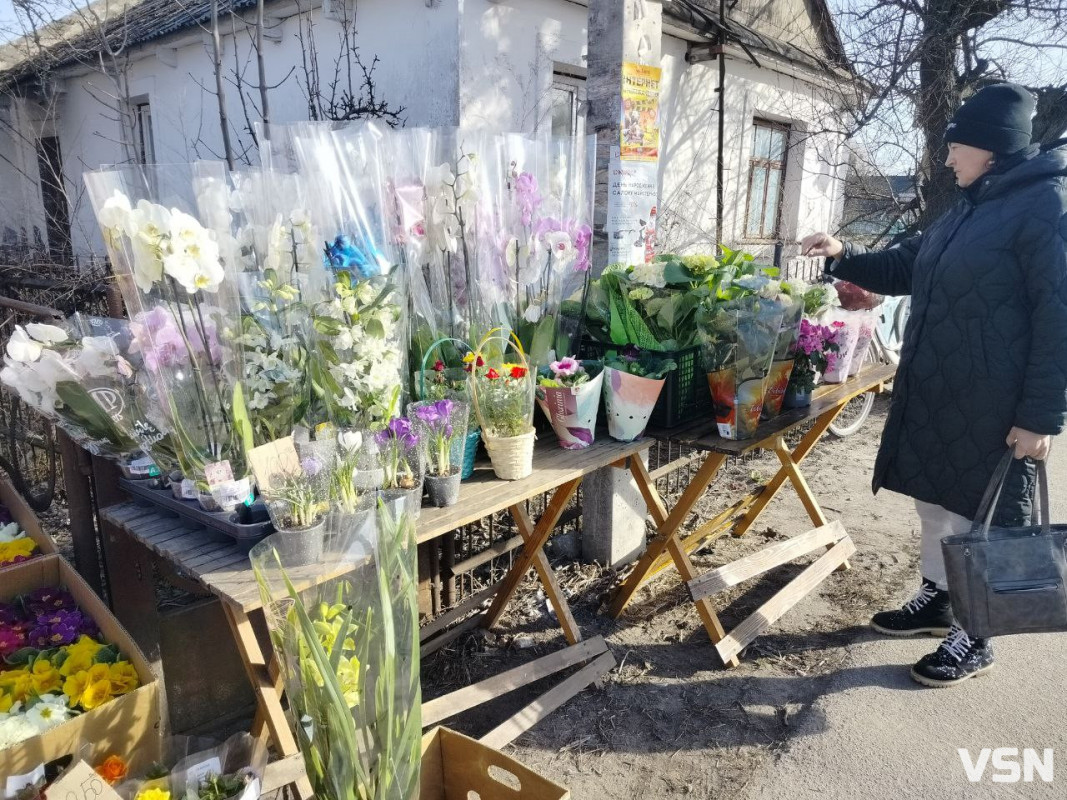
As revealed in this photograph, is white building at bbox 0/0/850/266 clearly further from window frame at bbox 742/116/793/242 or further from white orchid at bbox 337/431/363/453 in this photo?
white orchid at bbox 337/431/363/453

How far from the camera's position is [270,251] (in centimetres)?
182

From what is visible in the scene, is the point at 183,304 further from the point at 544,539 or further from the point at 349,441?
the point at 544,539

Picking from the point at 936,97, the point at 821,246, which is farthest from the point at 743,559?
the point at 936,97

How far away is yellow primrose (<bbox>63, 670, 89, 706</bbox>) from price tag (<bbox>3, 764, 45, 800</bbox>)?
221mm

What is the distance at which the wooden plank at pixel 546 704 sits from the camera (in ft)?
6.97

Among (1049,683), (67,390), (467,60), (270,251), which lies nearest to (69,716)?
(67,390)

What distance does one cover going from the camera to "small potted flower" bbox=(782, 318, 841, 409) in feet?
8.85

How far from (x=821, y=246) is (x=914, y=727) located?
168 centimetres

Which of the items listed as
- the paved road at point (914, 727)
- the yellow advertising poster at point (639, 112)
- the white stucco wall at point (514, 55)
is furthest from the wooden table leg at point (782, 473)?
the white stucco wall at point (514, 55)

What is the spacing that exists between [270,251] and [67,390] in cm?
61

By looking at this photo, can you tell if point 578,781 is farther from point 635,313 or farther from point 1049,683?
point 1049,683

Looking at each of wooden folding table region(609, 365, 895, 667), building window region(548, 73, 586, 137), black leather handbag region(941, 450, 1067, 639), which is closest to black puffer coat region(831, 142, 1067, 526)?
black leather handbag region(941, 450, 1067, 639)

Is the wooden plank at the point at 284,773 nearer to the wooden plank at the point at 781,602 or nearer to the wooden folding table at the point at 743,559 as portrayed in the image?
the wooden folding table at the point at 743,559

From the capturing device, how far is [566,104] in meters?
5.95
